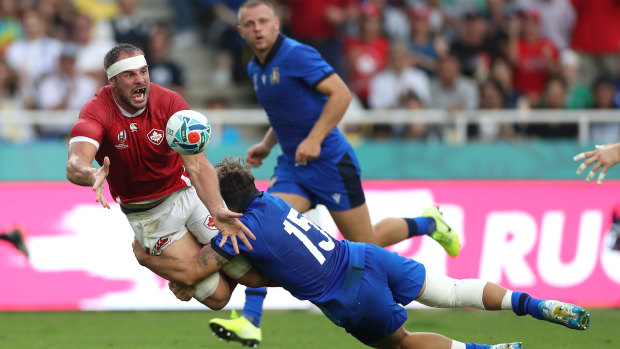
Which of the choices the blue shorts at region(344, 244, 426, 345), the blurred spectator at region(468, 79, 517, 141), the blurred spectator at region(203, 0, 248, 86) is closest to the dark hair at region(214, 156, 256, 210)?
the blue shorts at region(344, 244, 426, 345)

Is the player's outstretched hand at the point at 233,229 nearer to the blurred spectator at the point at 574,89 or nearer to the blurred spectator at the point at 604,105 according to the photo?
the blurred spectator at the point at 604,105

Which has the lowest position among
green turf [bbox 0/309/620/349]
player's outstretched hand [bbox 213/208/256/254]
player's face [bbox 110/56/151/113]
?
green turf [bbox 0/309/620/349]

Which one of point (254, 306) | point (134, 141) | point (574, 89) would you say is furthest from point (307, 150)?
point (574, 89)

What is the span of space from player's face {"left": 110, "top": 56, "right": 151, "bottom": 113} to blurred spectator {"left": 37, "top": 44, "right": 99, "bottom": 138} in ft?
22.7

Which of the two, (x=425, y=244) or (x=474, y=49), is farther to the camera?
(x=474, y=49)

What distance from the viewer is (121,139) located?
Answer: 6.91 meters

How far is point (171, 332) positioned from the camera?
30.9ft

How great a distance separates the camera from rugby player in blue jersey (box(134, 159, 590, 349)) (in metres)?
6.43

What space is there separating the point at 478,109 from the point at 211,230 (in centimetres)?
789

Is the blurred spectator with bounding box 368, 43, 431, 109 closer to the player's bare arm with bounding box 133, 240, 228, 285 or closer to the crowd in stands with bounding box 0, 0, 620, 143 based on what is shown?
the crowd in stands with bounding box 0, 0, 620, 143

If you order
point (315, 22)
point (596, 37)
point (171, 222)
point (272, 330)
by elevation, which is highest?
point (315, 22)

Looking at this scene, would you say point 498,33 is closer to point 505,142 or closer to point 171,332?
point 505,142

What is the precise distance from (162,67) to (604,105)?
21.1 ft

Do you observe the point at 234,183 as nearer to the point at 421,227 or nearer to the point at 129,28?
the point at 421,227
